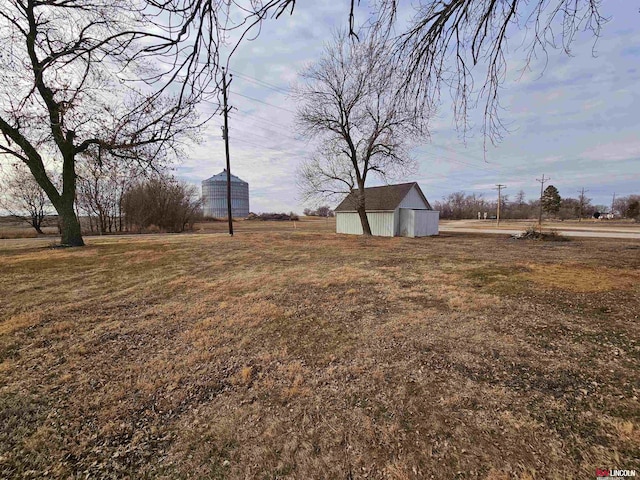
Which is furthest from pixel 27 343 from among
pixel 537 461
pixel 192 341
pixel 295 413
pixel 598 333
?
pixel 598 333

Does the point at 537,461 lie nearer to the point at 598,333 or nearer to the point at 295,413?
the point at 295,413

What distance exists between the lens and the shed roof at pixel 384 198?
21562 mm

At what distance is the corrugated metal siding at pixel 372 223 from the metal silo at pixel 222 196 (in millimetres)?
24176

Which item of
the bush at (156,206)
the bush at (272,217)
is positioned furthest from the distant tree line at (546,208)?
the bush at (156,206)

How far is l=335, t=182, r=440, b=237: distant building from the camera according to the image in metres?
21.0

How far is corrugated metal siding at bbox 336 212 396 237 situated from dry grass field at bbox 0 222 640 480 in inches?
631

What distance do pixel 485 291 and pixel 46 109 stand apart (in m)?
6.54

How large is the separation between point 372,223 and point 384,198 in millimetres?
2578

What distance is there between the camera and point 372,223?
22156 millimetres

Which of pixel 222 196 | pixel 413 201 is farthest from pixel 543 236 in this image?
pixel 222 196

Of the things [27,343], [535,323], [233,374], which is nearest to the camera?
[233,374]

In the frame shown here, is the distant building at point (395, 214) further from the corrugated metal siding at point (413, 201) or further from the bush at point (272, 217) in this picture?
the bush at point (272, 217)

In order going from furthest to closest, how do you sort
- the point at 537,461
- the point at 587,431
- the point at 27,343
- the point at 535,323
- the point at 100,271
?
the point at 100,271
the point at 535,323
the point at 27,343
the point at 587,431
the point at 537,461

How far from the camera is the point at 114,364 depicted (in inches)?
110
